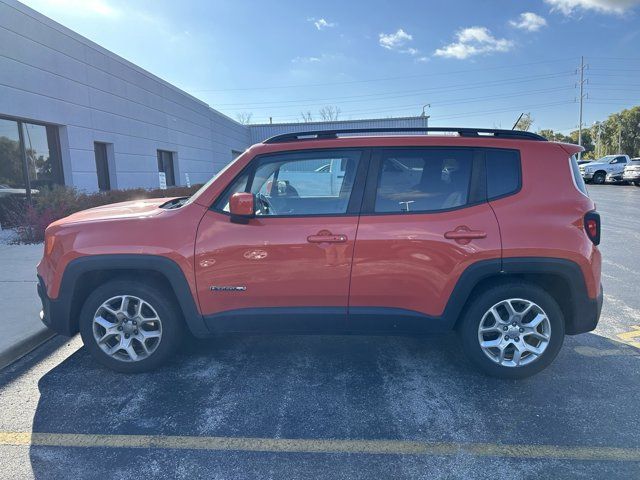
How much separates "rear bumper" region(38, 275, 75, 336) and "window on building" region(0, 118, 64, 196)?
853 cm

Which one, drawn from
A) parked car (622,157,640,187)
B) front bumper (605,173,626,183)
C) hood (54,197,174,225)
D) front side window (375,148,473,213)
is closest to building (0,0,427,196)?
hood (54,197,174,225)

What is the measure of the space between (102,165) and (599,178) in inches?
1199

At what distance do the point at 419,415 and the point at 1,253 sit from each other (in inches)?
322

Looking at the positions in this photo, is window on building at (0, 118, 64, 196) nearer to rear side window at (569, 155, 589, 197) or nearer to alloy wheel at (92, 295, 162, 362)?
alloy wheel at (92, 295, 162, 362)

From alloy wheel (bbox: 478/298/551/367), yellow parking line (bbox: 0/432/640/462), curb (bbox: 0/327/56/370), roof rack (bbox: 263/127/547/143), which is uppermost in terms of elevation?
roof rack (bbox: 263/127/547/143)

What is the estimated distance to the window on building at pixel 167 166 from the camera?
18375mm

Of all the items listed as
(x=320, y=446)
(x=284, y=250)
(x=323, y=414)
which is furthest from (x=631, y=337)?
(x=284, y=250)

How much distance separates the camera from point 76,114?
39.3 ft

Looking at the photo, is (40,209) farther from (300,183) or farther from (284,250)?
(284,250)

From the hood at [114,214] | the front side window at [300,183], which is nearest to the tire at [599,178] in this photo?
the front side window at [300,183]

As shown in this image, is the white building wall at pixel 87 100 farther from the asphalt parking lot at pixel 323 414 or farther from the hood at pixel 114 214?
the asphalt parking lot at pixel 323 414

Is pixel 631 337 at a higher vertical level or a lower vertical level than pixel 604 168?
lower

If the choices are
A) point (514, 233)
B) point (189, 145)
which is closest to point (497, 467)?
point (514, 233)

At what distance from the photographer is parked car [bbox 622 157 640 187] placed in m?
24.4
